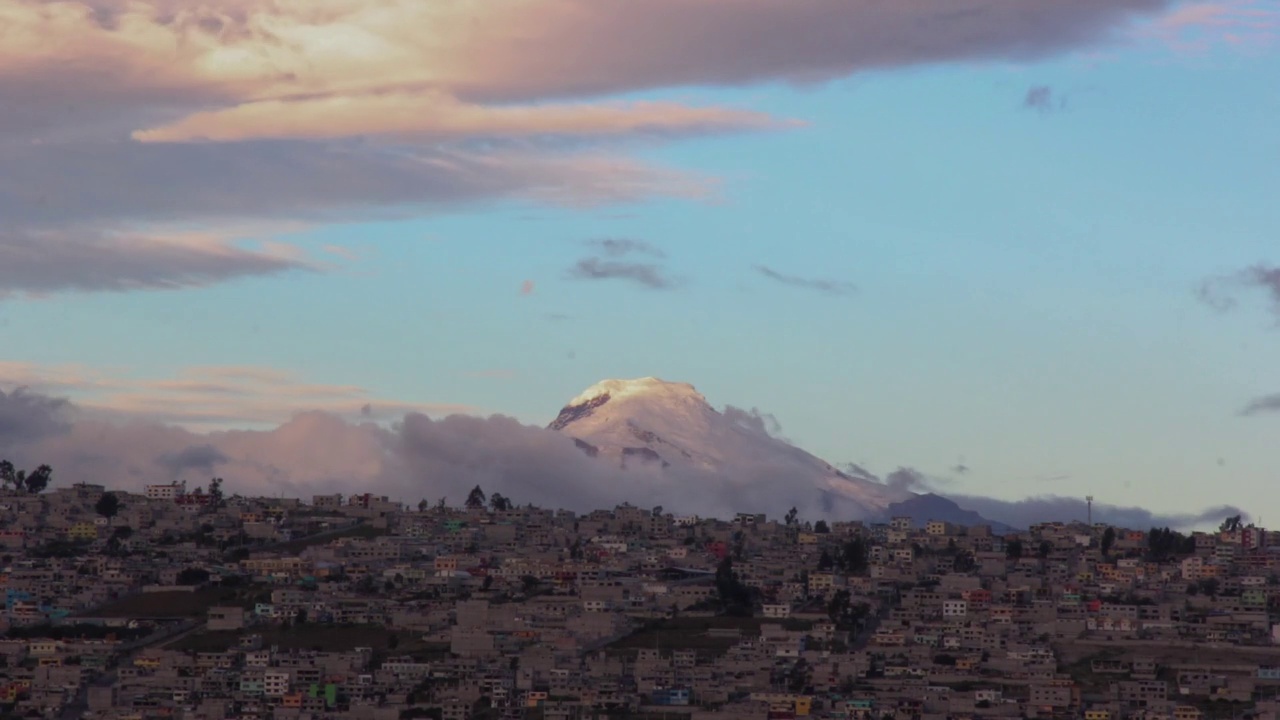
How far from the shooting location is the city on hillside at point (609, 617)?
101000 mm

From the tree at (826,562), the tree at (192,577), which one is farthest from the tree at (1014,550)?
the tree at (192,577)

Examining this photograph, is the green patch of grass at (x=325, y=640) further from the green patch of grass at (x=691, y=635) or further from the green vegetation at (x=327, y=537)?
the green vegetation at (x=327, y=537)

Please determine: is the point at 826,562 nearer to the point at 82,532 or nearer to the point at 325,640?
the point at 325,640

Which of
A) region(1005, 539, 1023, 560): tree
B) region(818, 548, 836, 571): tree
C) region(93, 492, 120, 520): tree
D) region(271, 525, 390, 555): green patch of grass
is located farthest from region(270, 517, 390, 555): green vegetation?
region(1005, 539, 1023, 560): tree

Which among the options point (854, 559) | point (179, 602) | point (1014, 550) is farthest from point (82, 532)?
point (1014, 550)

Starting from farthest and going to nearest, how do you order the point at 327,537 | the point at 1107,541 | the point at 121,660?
the point at 327,537, the point at 1107,541, the point at 121,660

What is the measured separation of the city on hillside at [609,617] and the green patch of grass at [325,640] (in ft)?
0.85

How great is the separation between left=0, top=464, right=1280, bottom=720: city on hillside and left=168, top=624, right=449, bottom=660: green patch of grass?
0.26m

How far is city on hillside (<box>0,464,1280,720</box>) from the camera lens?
101 m

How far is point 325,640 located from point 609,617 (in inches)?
488

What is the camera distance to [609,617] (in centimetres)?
11681

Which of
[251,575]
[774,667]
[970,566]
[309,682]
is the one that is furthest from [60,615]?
[970,566]

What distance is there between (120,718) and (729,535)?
64704 millimetres

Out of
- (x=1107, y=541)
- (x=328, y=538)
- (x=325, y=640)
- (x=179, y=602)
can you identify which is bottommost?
(x=325, y=640)
